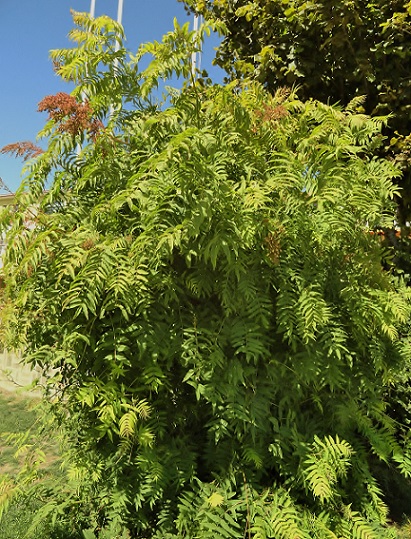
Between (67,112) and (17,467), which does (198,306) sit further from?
(17,467)

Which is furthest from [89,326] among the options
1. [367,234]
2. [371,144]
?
[371,144]

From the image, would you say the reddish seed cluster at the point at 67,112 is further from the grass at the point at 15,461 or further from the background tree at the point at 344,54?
the background tree at the point at 344,54

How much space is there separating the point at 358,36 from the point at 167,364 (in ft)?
11.3

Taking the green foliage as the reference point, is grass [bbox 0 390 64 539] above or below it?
below

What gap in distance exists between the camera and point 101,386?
2408 millimetres

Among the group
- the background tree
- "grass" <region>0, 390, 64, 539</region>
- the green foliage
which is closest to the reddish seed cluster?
the green foliage

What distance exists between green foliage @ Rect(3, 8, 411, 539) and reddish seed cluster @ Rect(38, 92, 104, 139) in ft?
0.13

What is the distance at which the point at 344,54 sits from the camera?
4.21m

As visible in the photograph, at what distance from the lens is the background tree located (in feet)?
13.1

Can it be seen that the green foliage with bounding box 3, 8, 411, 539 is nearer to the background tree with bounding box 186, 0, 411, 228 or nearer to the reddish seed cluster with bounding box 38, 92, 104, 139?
the reddish seed cluster with bounding box 38, 92, 104, 139

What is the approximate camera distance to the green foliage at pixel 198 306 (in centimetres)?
233

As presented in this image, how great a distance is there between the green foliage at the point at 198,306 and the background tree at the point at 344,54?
1.43 meters

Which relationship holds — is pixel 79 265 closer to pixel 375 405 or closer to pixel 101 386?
pixel 101 386

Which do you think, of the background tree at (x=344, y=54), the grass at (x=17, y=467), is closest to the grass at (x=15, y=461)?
the grass at (x=17, y=467)
